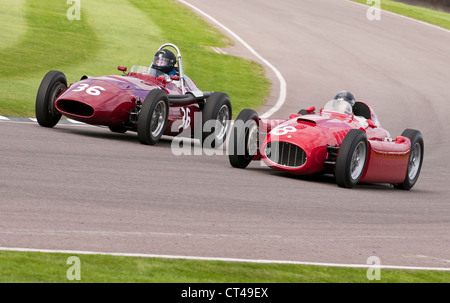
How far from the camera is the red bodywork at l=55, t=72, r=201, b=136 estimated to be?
1331 centimetres

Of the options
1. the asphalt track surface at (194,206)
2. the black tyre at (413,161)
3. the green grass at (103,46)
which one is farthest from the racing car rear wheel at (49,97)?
the black tyre at (413,161)

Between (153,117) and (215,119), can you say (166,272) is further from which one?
(215,119)

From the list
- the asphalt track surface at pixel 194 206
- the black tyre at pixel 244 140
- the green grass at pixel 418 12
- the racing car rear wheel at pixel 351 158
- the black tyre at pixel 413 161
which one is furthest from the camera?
the green grass at pixel 418 12

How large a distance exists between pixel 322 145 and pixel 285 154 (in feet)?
1.66

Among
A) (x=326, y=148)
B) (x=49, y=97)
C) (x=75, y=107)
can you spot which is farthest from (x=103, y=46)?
(x=326, y=148)

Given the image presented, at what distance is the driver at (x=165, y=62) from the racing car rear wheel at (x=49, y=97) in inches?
69.9

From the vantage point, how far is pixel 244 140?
12055 mm

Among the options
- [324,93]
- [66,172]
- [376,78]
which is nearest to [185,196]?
[66,172]

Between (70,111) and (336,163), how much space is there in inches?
169

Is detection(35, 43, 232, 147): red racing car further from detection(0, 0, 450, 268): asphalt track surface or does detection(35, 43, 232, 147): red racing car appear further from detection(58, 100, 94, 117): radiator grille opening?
detection(0, 0, 450, 268): asphalt track surface

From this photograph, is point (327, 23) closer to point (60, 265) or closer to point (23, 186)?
point (23, 186)

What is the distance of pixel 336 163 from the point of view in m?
11.5

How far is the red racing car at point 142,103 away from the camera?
13.4 meters

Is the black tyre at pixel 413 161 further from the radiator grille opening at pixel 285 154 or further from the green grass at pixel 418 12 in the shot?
the green grass at pixel 418 12
